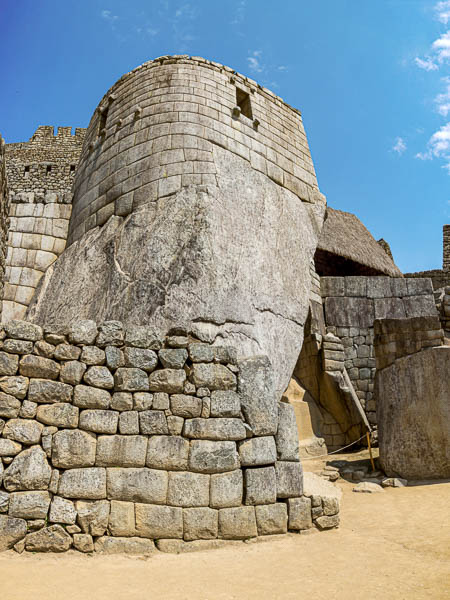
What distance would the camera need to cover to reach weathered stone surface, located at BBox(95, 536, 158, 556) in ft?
10.7

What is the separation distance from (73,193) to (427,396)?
20.7 ft

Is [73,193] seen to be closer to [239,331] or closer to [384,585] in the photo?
[239,331]

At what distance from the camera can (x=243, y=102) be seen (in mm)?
7414

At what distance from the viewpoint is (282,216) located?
21.9 ft

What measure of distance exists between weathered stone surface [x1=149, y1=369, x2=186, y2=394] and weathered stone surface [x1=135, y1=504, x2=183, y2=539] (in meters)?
0.88

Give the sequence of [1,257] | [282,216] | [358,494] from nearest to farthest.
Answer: [1,257] < [358,494] < [282,216]

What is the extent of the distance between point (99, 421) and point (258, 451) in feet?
4.35

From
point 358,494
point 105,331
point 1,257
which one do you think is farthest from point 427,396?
point 1,257

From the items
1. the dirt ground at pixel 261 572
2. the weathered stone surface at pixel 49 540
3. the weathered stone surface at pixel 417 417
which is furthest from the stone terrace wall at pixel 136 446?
the weathered stone surface at pixel 417 417

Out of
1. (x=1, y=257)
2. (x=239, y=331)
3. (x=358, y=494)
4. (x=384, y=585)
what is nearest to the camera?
(x=384, y=585)

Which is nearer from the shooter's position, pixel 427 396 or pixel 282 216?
pixel 427 396

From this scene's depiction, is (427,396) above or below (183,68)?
below

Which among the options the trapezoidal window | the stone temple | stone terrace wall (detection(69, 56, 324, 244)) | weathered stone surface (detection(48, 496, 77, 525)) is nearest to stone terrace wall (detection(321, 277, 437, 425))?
the stone temple

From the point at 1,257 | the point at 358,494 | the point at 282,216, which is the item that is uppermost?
the point at 282,216
